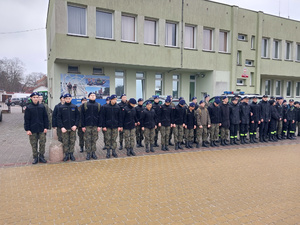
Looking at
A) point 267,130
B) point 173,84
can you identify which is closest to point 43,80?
point 173,84

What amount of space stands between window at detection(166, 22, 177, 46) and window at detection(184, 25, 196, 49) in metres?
0.91

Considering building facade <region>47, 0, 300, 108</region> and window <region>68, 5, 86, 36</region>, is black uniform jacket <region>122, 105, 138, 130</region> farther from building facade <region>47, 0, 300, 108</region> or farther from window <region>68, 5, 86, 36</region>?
window <region>68, 5, 86, 36</region>

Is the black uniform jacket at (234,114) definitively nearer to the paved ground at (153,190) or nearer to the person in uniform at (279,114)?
the paved ground at (153,190)

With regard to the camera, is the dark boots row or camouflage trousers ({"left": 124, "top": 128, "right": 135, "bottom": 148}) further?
camouflage trousers ({"left": 124, "top": 128, "right": 135, "bottom": 148})

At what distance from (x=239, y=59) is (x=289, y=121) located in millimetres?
10270

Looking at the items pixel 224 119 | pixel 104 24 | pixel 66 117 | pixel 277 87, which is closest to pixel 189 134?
pixel 224 119

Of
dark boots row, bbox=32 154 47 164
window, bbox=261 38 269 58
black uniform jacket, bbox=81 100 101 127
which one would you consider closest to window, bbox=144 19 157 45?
black uniform jacket, bbox=81 100 101 127

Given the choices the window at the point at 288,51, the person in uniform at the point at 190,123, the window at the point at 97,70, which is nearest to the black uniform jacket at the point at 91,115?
the person in uniform at the point at 190,123

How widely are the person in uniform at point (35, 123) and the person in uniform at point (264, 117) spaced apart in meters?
9.14

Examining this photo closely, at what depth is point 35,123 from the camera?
23.0 feet

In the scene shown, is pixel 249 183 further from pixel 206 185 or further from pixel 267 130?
pixel 267 130

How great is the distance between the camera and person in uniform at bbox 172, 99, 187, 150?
9.16m

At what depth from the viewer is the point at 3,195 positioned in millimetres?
4828

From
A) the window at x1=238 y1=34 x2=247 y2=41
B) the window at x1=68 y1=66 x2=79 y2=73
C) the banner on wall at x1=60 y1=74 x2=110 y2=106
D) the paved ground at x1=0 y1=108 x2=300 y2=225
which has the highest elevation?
the window at x1=238 y1=34 x2=247 y2=41
